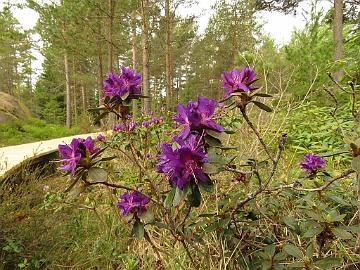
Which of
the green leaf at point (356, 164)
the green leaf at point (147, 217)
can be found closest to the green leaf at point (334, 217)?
the green leaf at point (356, 164)

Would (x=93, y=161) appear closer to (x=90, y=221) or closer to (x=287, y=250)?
(x=287, y=250)

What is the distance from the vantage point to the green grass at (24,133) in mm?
10003

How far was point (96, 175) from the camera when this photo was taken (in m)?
1.19

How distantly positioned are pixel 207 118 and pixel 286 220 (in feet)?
2.40

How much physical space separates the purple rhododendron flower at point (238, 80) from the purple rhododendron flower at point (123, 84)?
46 cm

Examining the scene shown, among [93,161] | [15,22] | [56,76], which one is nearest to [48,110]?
[56,76]

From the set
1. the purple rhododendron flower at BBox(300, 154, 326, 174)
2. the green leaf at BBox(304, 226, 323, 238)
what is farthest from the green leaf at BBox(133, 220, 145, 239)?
the purple rhododendron flower at BBox(300, 154, 326, 174)

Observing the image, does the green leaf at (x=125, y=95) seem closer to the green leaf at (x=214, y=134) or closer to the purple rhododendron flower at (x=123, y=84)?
the purple rhododendron flower at (x=123, y=84)

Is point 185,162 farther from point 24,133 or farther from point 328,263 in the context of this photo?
point 24,133

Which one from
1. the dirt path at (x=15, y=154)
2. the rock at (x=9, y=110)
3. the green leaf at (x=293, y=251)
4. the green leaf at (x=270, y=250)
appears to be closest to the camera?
the green leaf at (x=293, y=251)

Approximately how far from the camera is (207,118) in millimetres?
1128

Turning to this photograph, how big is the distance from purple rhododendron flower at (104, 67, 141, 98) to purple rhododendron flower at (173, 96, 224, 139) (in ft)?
1.37

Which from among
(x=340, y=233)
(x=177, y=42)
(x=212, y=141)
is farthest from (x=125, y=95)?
(x=177, y=42)

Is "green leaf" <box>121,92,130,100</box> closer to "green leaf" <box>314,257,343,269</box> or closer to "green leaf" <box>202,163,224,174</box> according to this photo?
"green leaf" <box>202,163,224,174</box>
